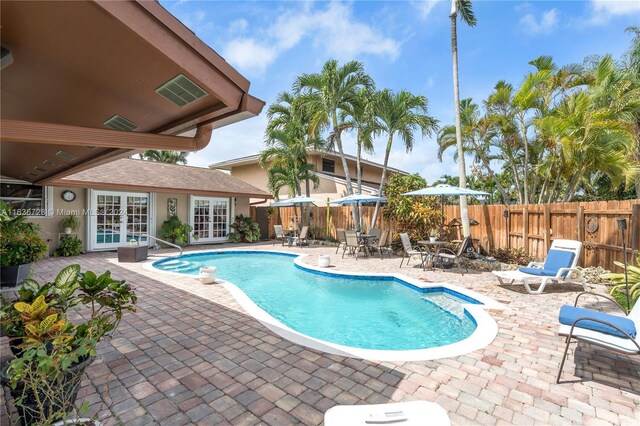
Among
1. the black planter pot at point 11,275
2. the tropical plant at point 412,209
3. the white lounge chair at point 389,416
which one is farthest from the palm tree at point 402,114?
the white lounge chair at point 389,416

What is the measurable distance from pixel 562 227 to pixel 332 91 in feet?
33.2

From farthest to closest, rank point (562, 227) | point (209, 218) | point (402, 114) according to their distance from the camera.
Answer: point (209, 218), point (402, 114), point (562, 227)

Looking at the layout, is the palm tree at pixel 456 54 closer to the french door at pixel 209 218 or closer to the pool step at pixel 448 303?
the pool step at pixel 448 303

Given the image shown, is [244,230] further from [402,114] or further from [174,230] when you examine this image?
[402,114]

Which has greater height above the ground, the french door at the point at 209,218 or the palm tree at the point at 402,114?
the palm tree at the point at 402,114

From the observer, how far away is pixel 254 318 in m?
5.35

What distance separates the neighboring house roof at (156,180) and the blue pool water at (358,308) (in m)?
5.13

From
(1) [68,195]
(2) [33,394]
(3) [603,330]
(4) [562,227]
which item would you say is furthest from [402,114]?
(1) [68,195]

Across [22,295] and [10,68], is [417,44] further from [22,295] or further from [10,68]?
[22,295]

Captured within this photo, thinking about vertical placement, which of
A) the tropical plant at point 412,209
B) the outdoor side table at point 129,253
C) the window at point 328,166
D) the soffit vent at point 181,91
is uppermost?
the window at point 328,166

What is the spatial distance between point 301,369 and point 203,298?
3.70 m

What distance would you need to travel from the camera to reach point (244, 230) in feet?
58.1

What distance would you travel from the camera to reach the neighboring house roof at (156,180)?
42.2 ft

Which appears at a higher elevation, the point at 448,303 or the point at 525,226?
the point at 525,226
